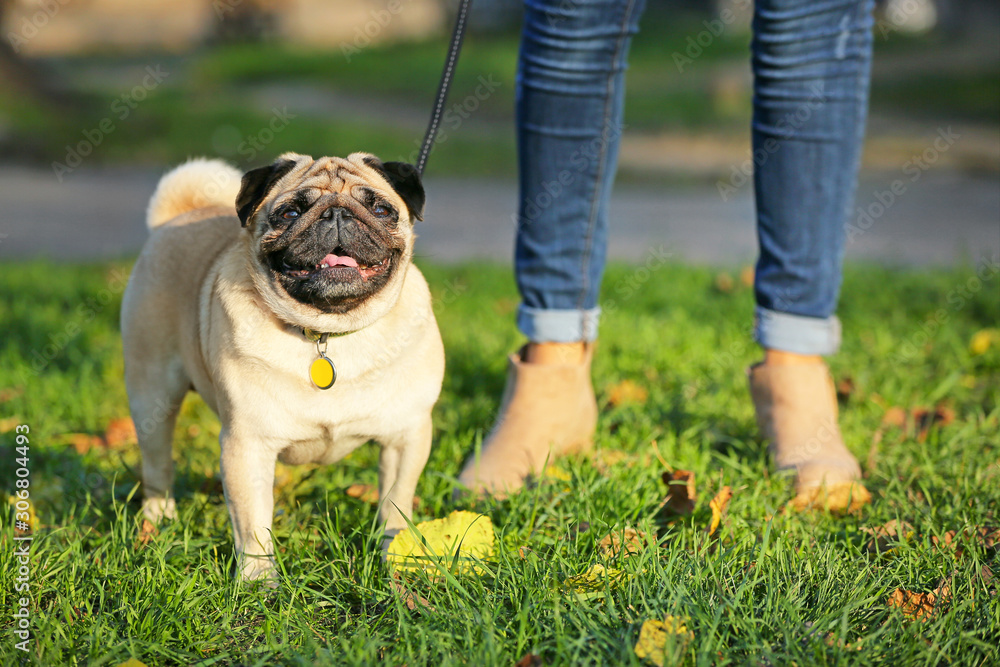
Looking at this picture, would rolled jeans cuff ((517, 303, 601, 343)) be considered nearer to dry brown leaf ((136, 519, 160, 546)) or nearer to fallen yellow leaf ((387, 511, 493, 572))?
fallen yellow leaf ((387, 511, 493, 572))

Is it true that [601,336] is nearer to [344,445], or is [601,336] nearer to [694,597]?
[344,445]

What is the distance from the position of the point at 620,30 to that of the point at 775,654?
70.5 inches

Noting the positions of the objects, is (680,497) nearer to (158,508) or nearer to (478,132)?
(158,508)

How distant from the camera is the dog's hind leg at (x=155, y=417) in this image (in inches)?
94.9

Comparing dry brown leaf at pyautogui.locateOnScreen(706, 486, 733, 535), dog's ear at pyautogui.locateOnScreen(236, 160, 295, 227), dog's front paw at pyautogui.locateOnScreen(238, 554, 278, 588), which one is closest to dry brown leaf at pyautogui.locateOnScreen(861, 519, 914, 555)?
dry brown leaf at pyautogui.locateOnScreen(706, 486, 733, 535)

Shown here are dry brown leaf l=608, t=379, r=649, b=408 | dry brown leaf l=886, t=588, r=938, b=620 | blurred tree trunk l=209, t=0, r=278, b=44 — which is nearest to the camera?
dry brown leaf l=886, t=588, r=938, b=620

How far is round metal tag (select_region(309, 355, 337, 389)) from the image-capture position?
2066mm

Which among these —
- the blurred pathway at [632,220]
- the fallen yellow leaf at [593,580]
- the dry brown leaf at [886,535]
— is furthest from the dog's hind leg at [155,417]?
the blurred pathway at [632,220]

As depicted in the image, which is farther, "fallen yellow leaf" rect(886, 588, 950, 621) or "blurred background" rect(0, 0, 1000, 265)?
"blurred background" rect(0, 0, 1000, 265)

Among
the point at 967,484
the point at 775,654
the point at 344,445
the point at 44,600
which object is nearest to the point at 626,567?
the point at 775,654

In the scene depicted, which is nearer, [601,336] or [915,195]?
[601,336]

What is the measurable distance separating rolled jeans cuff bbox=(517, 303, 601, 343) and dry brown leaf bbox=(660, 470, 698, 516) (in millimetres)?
582

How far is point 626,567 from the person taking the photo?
6.19 ft

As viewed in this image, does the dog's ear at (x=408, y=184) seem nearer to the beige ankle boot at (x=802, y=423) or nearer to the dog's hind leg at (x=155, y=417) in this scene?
the dog's hind leg at (x=155, y=417)
